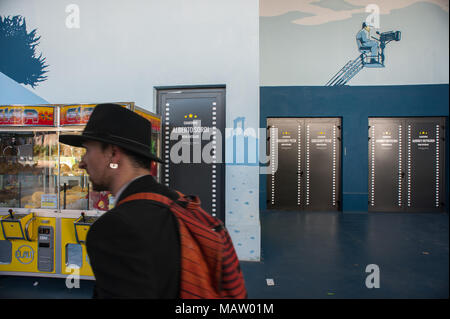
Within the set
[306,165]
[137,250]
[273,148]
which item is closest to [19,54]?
[137,250]

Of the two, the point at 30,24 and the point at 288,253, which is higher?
the point at 30,24

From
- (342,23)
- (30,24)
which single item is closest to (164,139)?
(30,24)

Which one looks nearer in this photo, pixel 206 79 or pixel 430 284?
pixel 430 284

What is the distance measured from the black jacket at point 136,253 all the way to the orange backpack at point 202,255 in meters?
0.03

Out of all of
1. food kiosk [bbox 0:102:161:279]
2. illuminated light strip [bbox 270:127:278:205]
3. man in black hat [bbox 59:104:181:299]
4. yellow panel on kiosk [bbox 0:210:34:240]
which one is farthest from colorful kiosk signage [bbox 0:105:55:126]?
illuminated light strip [bbox 270:127:278:205]

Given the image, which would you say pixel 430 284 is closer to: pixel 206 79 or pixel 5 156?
pixel 206 79

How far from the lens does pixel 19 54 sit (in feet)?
12.9

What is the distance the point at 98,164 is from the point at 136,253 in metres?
0.49

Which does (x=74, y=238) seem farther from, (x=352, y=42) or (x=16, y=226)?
(x=352, y=42)

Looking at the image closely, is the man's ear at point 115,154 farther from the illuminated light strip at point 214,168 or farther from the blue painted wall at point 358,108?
the blue painted wall at point 358,108

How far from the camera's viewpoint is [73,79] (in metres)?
3.80

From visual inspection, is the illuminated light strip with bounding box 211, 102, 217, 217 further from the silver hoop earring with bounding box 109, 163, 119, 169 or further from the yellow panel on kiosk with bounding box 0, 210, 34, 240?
the silver hoop earring with bounding box 109, 163, 119, 169

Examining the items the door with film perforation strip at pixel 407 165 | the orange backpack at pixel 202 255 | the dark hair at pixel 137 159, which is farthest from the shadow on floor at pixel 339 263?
the dark hair at pixel 137 159
